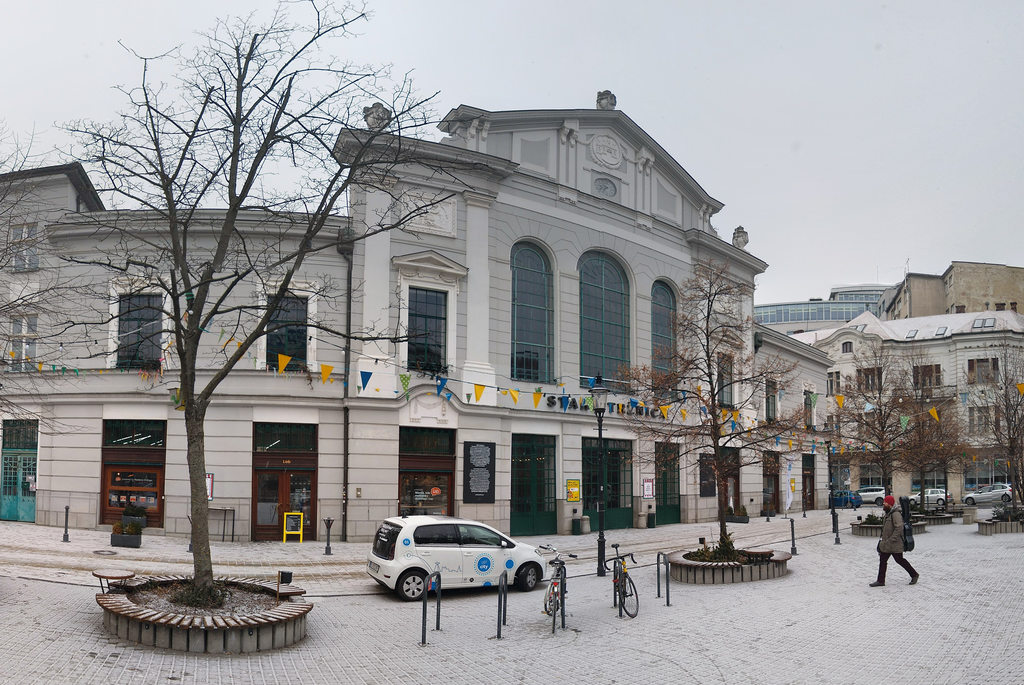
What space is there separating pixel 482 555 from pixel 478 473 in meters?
11.0

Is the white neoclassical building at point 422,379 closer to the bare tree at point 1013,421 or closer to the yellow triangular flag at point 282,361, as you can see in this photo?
the yellow triangular flag at point 282,361

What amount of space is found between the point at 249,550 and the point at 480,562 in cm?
870

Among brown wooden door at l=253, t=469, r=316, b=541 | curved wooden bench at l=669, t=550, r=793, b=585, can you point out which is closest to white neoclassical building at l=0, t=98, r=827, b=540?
brown wooden door at l=253, t=469, r=316, b=541

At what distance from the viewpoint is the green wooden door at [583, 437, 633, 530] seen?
32.5m

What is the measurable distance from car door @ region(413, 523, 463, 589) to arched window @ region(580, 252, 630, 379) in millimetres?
16622

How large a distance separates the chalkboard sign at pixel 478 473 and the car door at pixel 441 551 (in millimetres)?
10787

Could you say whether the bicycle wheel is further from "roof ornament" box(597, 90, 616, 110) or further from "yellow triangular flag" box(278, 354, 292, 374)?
"roof ornament" box(597, 90, 616, 110)

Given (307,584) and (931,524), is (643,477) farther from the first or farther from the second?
(307,584)

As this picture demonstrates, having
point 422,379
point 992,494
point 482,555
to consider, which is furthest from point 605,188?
point 992,494

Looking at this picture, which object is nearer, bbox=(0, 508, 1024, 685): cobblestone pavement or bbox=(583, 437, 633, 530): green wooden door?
bbox=(0, 508, 1024, 685): cobblestone pavement

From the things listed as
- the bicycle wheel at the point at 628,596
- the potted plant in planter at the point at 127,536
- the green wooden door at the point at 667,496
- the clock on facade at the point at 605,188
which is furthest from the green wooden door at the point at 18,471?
the green wooden door at the point at 667,496

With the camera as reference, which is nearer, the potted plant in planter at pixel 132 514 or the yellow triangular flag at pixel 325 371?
the potted plant in planter at pixel 132 514

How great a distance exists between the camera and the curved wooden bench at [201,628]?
10.8 metres

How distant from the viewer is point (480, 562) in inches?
667
